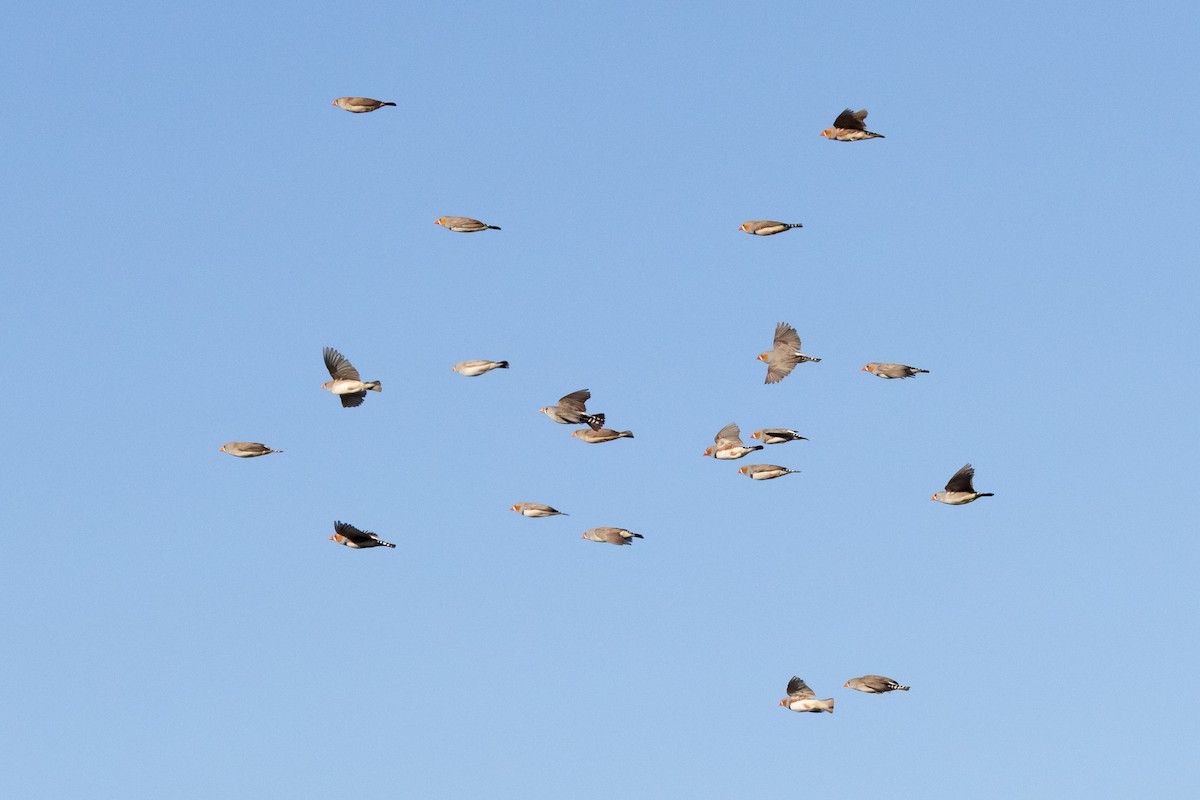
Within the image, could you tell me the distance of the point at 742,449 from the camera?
9250 cm

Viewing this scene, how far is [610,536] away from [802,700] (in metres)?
12.9

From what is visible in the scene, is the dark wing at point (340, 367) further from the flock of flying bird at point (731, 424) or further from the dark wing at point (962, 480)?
the dark wing at point (962, 480)

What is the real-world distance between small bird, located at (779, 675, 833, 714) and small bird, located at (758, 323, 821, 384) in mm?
14089

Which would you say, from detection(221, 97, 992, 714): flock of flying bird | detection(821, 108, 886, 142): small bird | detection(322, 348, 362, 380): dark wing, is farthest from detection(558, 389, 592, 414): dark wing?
detection(821, 108, 886, 142): small bird

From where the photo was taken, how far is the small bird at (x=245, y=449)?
84.8 meters

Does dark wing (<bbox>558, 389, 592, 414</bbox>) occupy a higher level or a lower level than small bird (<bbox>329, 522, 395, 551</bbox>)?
higher

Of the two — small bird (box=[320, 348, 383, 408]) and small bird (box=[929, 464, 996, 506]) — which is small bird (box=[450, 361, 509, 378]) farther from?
small bird (box=[929, 464, 996, 506])

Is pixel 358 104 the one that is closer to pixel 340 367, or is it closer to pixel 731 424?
pixel 340 367

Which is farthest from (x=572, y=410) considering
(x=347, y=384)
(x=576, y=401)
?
(x=347, y=384)

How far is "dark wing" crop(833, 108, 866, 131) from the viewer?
292 ft

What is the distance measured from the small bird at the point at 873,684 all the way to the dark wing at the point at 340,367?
2576 centimetres

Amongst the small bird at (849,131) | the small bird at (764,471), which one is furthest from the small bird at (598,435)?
the small bird at (849,131)

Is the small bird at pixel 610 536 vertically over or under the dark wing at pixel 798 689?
over

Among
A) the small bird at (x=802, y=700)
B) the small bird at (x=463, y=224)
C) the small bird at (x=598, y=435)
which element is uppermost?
the small bird at (x=463, y=224)
